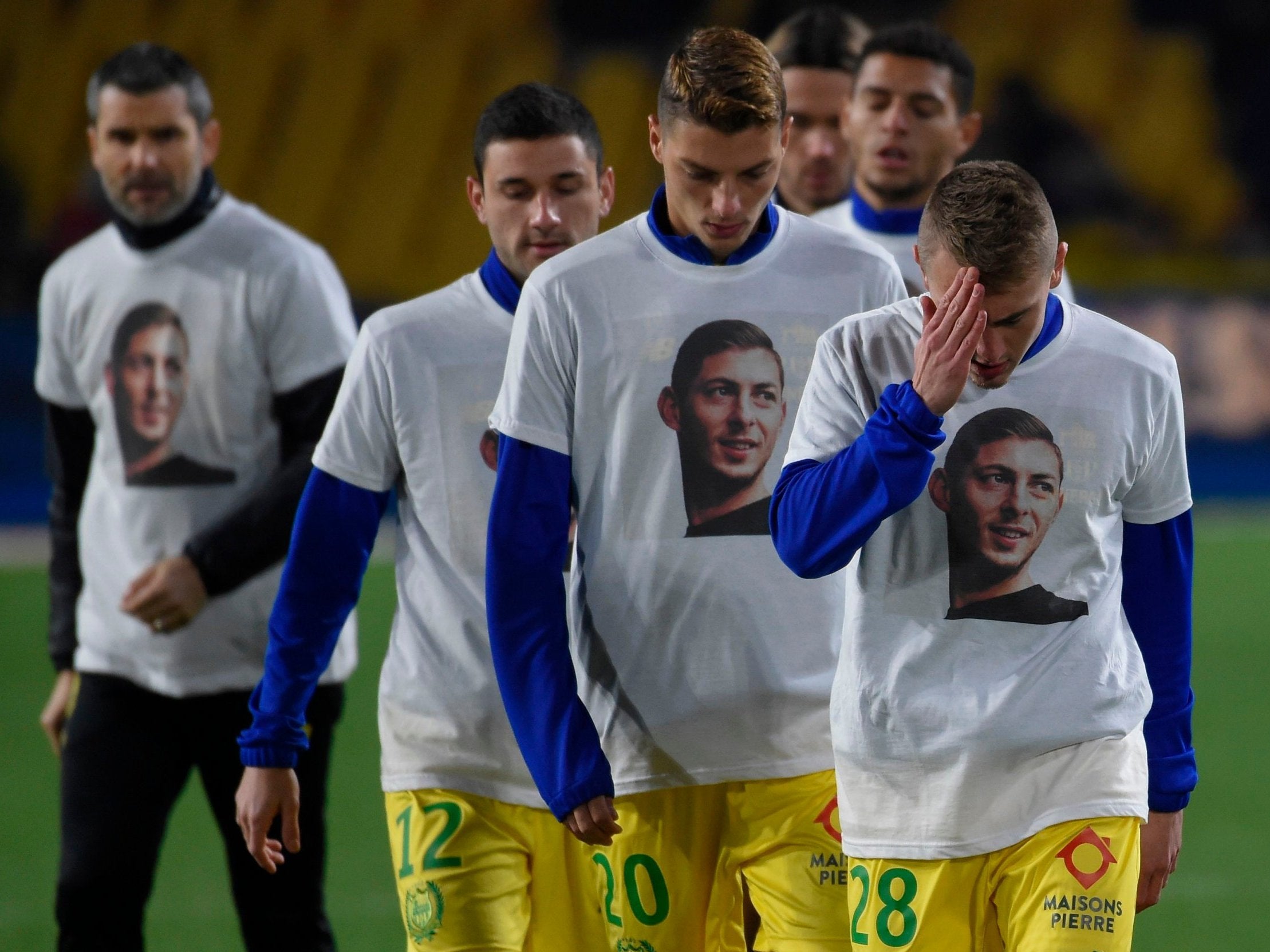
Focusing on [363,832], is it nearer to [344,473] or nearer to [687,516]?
[344,473]

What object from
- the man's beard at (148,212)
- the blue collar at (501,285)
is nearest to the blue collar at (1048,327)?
the blue collar at (501,285)

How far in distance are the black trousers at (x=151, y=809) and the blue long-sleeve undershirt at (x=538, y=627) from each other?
1344mm

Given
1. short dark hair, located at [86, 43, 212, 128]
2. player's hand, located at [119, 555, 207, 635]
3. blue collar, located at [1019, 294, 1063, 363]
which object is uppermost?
short dark hair, located at [86, 43, 212, 128]

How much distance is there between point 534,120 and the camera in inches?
136

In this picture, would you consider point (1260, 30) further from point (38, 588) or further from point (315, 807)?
point (315, 807)

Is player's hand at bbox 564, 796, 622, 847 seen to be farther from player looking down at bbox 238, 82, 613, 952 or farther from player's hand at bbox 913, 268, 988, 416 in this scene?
player's hand at bbox 913, 268, 988, 416

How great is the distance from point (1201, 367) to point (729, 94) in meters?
12.3

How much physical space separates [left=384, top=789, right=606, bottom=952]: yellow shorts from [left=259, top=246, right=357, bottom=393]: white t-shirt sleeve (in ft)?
3.95

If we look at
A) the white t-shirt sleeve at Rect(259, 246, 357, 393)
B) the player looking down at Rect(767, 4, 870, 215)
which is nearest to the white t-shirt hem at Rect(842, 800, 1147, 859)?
the white t-shirt sleeve at Rect(259, 246, 357, 393)

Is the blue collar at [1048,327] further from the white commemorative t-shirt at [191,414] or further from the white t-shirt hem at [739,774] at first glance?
the white commemorative t-shirt at [191,414]

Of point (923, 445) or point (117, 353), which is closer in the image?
point (923, 445)

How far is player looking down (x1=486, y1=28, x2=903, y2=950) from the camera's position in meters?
2.97

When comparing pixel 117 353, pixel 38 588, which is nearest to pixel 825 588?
pixel 117 353

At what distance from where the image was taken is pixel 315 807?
163 inches
